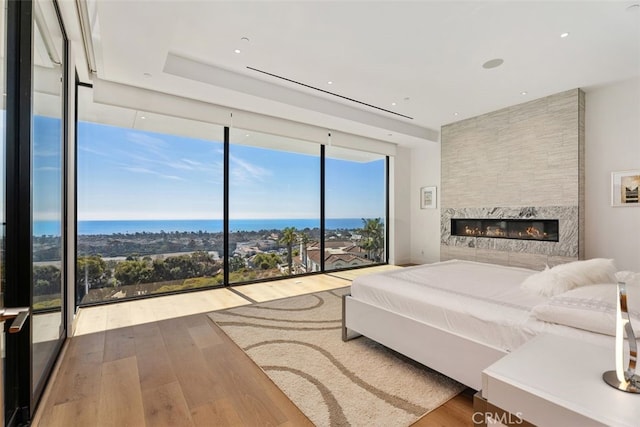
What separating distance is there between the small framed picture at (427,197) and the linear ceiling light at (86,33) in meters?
6.04

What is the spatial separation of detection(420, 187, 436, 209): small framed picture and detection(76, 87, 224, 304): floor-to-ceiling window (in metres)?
4.42

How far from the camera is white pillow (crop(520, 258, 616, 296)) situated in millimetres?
2070

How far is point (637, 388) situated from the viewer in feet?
3.25

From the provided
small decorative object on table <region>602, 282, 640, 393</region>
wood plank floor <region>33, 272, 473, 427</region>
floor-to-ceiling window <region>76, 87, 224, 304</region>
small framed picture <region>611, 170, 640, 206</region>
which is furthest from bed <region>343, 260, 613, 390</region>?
floor-to-ceiling window <region>76, 87, 224, 304</region>

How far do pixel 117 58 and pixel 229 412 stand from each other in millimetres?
3386

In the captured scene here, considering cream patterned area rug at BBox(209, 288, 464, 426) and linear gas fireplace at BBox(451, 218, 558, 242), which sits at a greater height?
linear gas fireplace at BBox(451, 218, 558, 242)

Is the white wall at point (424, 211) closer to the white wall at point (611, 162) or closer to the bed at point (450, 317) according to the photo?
the white wall at point (611, 162)

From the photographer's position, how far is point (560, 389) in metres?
1.01

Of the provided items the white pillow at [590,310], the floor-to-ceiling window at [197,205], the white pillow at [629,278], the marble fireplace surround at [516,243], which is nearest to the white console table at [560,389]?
the white pillow at [590,310]

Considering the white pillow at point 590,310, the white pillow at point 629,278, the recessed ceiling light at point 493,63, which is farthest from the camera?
the recessed ceiling light at point 493,63

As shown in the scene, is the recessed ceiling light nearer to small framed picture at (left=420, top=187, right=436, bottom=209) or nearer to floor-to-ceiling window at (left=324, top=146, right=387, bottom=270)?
floor-to-ceiling window at (left=324, top=146, right=387, bottom=270)

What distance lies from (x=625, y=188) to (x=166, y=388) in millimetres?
5779

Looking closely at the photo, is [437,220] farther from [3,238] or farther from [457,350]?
[3,238]

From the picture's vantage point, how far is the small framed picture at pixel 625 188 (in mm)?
4039
